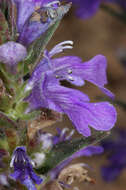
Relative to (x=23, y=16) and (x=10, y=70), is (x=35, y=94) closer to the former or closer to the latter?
(x=10, y=70)

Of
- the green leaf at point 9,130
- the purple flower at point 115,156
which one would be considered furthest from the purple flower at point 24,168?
the purple flower at point 115,156

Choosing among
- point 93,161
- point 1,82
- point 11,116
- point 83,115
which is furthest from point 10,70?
point 93,161

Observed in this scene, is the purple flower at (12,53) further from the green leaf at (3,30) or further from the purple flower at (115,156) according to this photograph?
the purple flower at (115,156)

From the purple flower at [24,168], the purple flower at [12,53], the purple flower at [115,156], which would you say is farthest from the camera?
the purple flower at [115,156]

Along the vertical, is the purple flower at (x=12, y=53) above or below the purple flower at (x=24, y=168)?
above

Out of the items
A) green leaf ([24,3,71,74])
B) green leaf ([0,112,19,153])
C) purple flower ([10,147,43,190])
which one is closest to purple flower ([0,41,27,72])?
green leaf ([24,3,71,74])

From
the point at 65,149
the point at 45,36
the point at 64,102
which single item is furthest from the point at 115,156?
the point at 45,36

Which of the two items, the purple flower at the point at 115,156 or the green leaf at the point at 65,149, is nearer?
the green leaf at the point at 65,149
